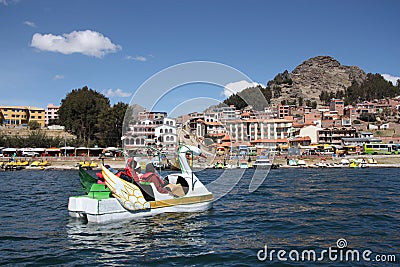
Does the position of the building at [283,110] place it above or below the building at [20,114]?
above

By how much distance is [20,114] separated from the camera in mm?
121938

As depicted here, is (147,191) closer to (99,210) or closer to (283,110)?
(99,210)

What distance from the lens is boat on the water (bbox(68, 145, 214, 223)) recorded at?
13367 millimetres

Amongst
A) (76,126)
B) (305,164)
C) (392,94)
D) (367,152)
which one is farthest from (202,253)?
(392,94)

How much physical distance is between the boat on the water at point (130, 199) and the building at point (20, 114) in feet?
375

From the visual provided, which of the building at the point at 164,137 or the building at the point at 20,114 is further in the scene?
the building at the point at 20,114

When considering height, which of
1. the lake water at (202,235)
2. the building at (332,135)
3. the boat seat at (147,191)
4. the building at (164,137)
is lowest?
the lake water at (202,235)

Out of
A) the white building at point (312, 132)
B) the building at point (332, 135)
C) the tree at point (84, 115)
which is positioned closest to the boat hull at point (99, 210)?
the tree at point (84, 115)

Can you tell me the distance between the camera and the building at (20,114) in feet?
392

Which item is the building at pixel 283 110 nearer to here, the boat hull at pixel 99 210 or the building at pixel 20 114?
the building at pixel 20 114

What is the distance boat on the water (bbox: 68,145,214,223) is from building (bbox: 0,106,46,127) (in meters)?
114

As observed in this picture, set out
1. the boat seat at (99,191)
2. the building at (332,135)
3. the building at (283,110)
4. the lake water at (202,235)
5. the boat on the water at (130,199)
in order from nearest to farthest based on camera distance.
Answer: the lake water at (202,235), the boat on the water at (130,199), the boat seat at (99,191), the building at (332,135), the building at (283,110)

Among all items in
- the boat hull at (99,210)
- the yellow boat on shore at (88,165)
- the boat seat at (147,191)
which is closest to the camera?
the boat hull at (99,210)

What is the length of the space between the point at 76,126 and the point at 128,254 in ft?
275
